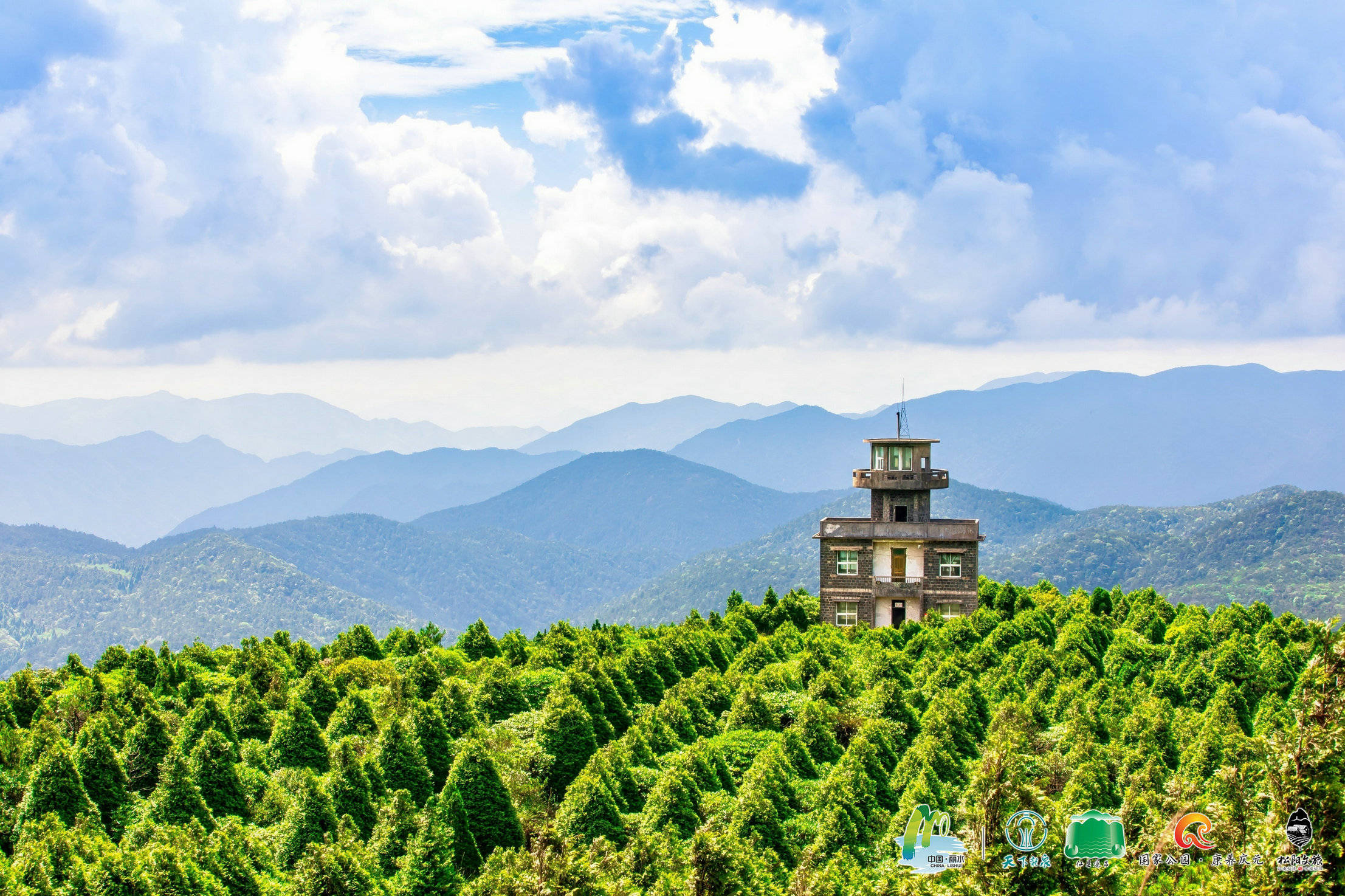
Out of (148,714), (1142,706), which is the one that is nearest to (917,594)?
(1142,706)

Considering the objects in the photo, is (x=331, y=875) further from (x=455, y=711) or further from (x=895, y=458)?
(x=895, y=458)

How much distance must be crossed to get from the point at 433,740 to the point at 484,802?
641 centimetres

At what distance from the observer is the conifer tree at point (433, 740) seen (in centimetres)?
4066

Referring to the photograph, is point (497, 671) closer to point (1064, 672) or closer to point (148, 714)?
point (148, 714)

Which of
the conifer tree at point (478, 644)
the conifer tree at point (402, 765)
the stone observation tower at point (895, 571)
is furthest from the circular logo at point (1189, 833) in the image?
the stone observation tower at point (895, 571)

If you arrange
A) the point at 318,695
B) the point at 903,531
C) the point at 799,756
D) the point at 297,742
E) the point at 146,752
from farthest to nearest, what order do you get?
the point at 903,531 < the point at 318,695 < the point at 297,742 < the point at 146,752 < the point at 799,756

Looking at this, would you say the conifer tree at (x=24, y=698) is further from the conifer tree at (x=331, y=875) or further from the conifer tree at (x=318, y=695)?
the conifer tree at (x=331, y=875)

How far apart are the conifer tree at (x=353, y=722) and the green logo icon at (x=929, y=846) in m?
22.1

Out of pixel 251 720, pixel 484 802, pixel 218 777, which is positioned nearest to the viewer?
pixel 484 802

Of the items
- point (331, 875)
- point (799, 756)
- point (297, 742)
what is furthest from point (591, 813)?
point (297, 742)

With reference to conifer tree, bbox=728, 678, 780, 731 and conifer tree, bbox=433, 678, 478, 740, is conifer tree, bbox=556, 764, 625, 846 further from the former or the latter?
conifer tree, bbox=728, 678, 780, 731

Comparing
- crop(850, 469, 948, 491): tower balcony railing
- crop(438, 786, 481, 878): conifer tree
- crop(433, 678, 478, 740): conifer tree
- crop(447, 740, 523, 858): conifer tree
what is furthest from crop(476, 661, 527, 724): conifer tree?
crop(850, 469, 948, 491): tower balcony railing

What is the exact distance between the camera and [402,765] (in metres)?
39.2

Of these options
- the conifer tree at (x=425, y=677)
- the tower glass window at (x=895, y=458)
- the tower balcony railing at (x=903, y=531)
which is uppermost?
the tower glass window at (x=895, y=458)
